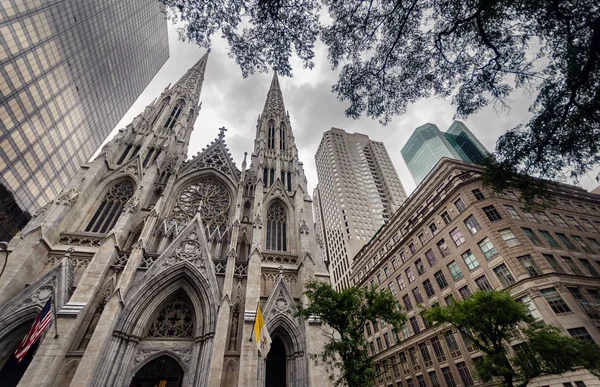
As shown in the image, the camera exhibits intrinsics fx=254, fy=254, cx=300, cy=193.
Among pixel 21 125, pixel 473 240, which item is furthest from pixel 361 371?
pixel 21 125

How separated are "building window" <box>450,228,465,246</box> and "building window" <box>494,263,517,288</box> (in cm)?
397

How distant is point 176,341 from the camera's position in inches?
551

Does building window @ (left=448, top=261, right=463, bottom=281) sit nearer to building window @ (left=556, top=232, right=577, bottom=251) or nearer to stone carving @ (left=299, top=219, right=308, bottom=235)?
building window @ (left=556, top=232, right=577, bottom=251)

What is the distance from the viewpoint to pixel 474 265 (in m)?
22.1

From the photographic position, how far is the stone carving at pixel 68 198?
53.2 ft

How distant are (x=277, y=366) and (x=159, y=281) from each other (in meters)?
8.59

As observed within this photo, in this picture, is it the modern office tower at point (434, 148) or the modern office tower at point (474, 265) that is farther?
the modern office tower at point (434, 148)

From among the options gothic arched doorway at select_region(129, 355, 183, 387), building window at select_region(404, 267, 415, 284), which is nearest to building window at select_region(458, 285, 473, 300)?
building window at select_region(404, 267, 415, 284)

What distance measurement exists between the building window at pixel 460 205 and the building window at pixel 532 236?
4.65m

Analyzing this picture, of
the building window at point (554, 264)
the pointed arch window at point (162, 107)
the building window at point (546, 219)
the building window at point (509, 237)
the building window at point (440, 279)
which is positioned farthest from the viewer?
the pointed arch window at point (162, 107)

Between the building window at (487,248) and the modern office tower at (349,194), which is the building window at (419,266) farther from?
the modern office tower at (349,194)

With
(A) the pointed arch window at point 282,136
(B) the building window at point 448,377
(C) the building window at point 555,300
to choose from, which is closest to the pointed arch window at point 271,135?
(A) the pointed arch window at point 282,136

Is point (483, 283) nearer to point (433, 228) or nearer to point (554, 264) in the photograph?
point (554, 264)

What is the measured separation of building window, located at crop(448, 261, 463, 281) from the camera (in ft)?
76.6
